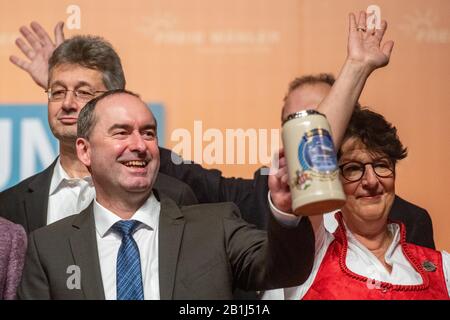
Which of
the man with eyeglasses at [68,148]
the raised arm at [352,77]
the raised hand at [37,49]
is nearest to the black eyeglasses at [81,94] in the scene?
the man with eyeglasses at [68,148]

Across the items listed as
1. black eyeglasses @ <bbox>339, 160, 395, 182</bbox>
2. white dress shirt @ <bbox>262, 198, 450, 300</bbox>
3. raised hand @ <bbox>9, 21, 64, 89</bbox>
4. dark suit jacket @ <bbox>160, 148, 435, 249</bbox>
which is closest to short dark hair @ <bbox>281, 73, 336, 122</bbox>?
dark suit jacket @ <bbox>160, 148, 435, 249</bbox>

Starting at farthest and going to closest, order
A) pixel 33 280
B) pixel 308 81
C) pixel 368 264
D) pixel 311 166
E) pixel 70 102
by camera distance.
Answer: pixel 308 81 → pixel 70 102 → pixel 368 264 → pixel 33 280 → pixel 311 166

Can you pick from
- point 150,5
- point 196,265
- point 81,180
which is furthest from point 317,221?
point 150,5

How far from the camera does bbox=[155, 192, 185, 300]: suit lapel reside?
1815mm

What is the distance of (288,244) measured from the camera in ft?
5.27

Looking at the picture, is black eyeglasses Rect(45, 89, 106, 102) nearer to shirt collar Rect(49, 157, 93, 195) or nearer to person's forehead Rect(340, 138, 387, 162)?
shirt collar Rect(49, 157, 93, 195)

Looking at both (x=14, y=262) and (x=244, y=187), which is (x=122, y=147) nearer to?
(x=14, y=262)

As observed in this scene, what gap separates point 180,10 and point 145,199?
0.74 metres

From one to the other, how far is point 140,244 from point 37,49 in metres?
0.84

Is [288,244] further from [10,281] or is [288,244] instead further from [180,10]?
[180,10]

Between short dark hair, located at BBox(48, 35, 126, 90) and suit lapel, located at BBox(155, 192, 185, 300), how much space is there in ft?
1.72

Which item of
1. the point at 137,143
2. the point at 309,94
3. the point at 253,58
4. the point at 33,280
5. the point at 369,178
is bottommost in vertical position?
the point at 33,280

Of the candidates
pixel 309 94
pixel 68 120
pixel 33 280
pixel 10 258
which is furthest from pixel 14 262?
pixel 309 94

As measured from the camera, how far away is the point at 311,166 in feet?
5.00
